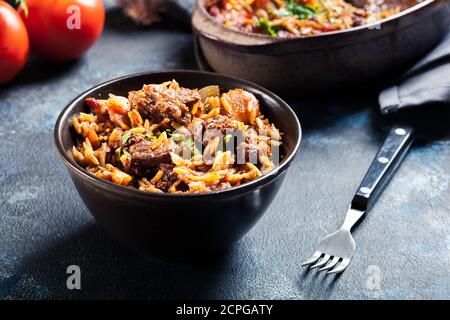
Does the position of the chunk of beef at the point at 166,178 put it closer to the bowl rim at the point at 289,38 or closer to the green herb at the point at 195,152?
the green herb at the point at 195,152

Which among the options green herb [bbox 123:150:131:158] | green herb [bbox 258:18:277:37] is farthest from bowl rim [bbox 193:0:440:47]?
green herb [bbox 123:150:131:158]

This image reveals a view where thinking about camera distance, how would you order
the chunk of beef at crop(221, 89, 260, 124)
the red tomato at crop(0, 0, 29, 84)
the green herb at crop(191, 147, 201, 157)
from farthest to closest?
1. the red tomato at crop(0, 0, 29, 84)
2. the chunk of beef at crop(221, 89, 260, 124)
3. the green herb at crop(191, 147, 201, 157)

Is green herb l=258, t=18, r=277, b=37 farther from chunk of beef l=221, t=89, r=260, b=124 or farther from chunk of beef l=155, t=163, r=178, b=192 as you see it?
chunk of beef l=155, t=163, r=178, b=192

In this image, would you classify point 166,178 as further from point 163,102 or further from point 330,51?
point 330,51

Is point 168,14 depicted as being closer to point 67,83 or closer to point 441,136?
point 67,83

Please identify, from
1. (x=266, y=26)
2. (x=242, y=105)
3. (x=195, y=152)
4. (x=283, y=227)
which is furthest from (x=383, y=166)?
(x=266, y=26)
